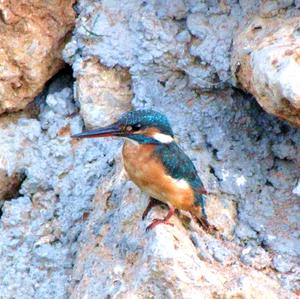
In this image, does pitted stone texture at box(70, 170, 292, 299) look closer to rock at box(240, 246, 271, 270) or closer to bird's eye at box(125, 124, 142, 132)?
rock at box(240, 246, 271, 270)

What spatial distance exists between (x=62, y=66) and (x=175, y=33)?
25.0 inches

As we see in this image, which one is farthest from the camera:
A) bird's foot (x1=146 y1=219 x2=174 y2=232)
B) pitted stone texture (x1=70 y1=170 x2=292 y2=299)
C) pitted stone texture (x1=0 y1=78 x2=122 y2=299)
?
pitted stone texture (x1=0 y1=78 x2=122 y2=299)

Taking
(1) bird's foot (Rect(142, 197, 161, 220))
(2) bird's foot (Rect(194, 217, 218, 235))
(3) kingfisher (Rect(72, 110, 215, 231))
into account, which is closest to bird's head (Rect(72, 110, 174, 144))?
(3) kingfisher (Rect(72, 110, 215, 231))

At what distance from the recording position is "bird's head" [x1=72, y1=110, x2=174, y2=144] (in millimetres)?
4012

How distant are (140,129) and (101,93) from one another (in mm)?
674

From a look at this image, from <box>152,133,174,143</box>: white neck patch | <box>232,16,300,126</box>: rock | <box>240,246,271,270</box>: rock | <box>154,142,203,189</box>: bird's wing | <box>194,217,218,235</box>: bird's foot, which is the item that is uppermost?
<box>232,16,300,126</box>: rock

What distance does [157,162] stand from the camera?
13.2 feet

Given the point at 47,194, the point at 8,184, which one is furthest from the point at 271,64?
the point at 8,184

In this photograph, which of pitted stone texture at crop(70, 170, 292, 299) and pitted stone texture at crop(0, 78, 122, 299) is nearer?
pitted stone texture at crop(70, 170, 292, 299)

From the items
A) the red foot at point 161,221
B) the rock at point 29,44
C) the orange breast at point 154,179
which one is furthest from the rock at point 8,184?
the red foot at point 161,221

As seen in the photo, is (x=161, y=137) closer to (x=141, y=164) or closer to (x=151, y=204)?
(x=141, y=164)

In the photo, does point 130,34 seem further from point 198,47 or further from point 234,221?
point 234,221

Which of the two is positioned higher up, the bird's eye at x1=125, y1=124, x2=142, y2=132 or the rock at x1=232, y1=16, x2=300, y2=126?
the rock at x1=232, y1=16, x2=300, y2=126

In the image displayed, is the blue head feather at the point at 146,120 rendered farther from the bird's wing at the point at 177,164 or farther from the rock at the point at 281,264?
the rock at the point at 281,264
